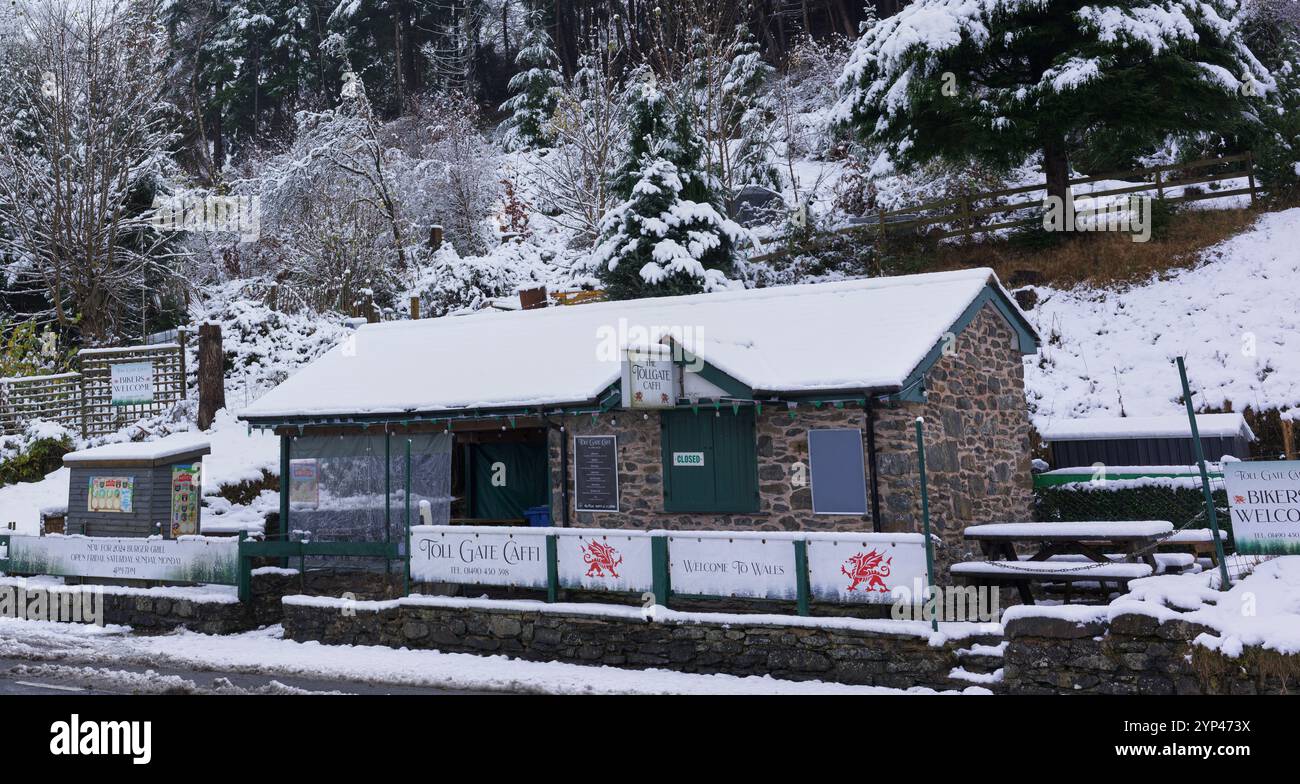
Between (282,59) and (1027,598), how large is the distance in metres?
51.3

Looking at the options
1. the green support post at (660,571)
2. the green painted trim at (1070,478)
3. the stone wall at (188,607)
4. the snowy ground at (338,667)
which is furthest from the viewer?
the green painted trim at (1070,478)

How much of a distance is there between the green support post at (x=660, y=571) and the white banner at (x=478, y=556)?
158 centimetres

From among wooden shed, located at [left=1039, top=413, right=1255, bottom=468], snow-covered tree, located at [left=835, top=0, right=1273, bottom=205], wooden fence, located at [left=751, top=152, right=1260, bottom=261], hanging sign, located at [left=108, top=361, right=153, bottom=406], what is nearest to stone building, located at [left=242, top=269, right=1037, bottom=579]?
wooden shed, located at [left=1039, top=413, right=1255, bottom=468]

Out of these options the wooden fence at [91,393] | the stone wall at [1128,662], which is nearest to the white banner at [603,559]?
the stone wall at [1128,662]

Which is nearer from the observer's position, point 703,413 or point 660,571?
point 660,571

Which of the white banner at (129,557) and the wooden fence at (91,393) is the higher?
the wooden fence at (91,393)

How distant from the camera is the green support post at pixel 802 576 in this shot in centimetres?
1028

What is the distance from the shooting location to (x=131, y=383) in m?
23.1

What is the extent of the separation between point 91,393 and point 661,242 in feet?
50.9

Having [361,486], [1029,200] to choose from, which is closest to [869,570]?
[361,486]

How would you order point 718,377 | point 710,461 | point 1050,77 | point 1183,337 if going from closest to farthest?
1. point 718,377
2. point 710,461
3. point 1183,337
4. point 1050,77

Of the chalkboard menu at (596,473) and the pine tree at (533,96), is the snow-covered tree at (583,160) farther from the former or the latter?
the chalkboard menu at (596,473)

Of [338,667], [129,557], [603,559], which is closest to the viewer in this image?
[338,667]

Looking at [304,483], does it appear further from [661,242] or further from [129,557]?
[661,242]
